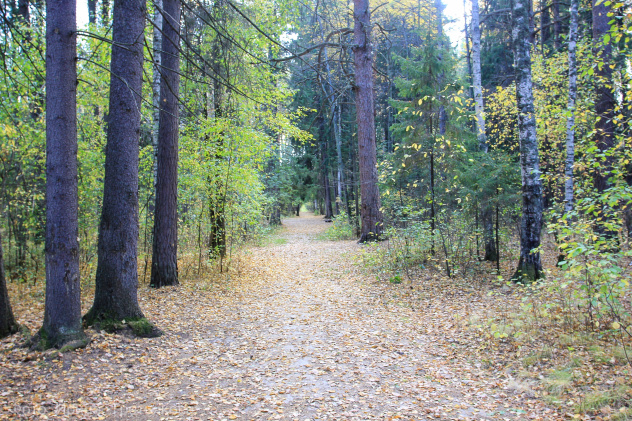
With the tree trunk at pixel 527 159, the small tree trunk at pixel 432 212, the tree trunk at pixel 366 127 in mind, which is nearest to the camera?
the tree trunk at pixel 527 159

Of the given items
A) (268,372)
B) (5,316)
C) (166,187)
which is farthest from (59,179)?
(166,187)

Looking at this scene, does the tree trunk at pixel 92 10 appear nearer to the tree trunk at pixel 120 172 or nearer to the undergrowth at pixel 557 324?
the tree trunk at pixel 120 172

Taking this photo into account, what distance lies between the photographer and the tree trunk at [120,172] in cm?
519

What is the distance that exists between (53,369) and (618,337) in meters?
6.57

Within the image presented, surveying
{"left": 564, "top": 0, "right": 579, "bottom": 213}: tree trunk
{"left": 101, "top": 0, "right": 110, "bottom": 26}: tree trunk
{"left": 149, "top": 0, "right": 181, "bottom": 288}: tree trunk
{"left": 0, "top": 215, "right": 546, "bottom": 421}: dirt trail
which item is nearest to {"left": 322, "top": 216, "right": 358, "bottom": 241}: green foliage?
{"left": 564, "top": 0, "right": 579, "bottom": 213}: tree trunk

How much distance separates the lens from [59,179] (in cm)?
443

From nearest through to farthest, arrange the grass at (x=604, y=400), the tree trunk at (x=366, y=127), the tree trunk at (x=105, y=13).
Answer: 1. the grass at (x=604, y=400)
2. the tree trunk at (x=105, y=13)
3. the tree trunk at (x=366, y=127)

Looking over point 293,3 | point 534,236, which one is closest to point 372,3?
point 293,3

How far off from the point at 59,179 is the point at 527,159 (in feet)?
25.0

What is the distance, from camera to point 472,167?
7.78m

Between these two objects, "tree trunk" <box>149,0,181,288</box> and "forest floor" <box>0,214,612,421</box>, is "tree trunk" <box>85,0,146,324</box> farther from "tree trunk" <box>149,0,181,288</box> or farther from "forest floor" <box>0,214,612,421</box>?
"tree trunk" <box>149,0,181,288</box>

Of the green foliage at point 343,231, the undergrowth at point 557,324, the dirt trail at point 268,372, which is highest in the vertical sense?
the green foliage at point 343,231

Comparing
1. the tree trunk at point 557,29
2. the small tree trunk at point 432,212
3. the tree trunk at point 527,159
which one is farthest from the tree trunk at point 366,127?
the tree trunk at point 557,29

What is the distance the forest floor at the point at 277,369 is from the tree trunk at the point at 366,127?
569 cm
